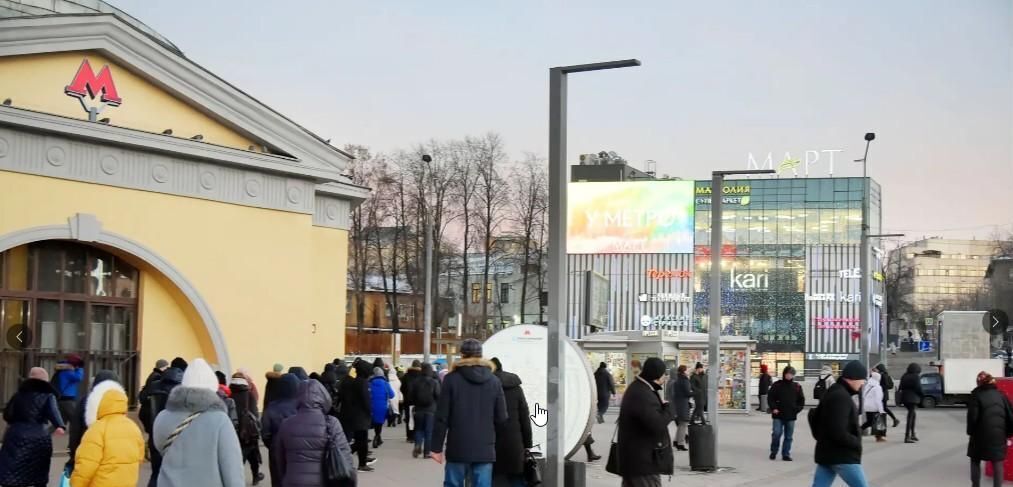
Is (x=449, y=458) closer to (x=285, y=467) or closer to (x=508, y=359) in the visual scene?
(x=285, y=467)

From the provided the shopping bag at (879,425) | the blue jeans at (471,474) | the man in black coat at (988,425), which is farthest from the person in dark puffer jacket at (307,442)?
the shopping bag at (879,425)

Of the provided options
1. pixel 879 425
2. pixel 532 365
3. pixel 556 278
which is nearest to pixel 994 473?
pixel 532 365

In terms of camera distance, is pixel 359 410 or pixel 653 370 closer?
pixel 653 370

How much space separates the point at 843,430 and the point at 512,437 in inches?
123

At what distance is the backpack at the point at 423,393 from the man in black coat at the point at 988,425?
8.61m

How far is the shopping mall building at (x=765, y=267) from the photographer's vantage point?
→ 301ft

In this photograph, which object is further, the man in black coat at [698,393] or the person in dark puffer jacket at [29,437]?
the man in black coat at [698,393]

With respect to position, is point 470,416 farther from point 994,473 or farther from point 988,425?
point 994,473

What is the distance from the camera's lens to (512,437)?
38.8ft

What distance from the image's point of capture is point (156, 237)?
22.7 meters

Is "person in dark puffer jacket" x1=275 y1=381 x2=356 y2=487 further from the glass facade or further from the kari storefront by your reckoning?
the glass facade

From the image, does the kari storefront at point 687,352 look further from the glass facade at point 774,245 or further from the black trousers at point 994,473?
the glass facade at point 774,245

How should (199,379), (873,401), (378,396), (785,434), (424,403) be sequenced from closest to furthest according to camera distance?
(199,379)
(424,403)
(785,434)
(378,396)
(873,401)

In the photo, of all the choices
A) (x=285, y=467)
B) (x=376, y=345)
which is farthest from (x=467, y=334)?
(x=285, y=467)
